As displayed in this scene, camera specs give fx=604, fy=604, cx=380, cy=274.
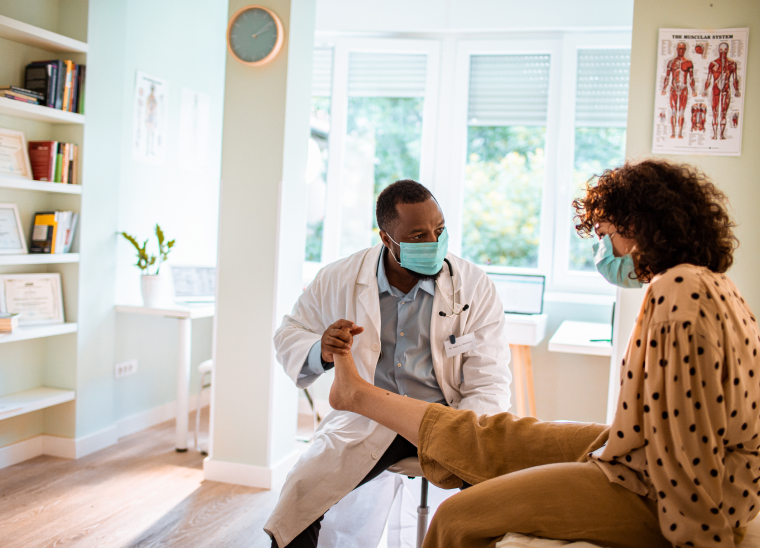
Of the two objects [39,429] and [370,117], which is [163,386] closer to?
[39,429]

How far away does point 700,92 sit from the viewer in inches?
90.2

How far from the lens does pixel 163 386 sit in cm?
369

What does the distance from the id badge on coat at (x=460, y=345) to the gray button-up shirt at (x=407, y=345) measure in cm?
8

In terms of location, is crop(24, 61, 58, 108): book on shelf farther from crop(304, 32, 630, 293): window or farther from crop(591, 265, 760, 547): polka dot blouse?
crop(591, 265, 760, 547): polka dot blouse

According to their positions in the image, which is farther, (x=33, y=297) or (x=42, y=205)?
(x=42, y=205)

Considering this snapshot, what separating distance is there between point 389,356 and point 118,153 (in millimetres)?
2108

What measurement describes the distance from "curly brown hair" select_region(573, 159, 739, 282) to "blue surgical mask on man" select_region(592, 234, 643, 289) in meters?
0.10

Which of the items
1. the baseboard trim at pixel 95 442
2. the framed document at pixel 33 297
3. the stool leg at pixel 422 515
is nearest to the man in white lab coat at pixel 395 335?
the stool leg at pixel 422 515

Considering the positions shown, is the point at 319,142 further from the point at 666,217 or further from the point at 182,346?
the point at 666,217

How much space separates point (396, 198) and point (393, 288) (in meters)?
0.28

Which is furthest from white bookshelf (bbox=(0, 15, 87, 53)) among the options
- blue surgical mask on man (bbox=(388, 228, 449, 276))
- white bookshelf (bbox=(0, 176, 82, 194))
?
blue surgical mask on man (bbox=(388, 228, 449, 276))

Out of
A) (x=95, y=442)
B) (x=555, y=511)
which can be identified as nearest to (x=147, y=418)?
(x=95, y=442)

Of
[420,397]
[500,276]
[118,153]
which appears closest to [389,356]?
[420,397]

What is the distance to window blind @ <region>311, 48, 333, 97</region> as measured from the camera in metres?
3.93
